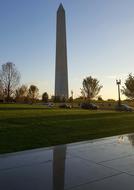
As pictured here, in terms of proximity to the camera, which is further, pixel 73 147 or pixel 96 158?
pixel 73 147

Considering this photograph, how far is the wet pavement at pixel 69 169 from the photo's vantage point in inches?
163

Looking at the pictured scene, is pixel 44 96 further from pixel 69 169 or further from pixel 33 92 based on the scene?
pixel 69 169

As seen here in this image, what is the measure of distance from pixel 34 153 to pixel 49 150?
1.71 ft

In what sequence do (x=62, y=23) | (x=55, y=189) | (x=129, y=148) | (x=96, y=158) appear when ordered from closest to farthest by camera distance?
(x=55, y=189) → (x=96, y=158) → (x=129, y=148) → (x=62, y=23)

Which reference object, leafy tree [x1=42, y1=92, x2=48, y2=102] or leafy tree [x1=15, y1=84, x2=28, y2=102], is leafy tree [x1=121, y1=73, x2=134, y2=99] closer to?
leafy tree [x1=15, y1=84, x2=28, y2=102]

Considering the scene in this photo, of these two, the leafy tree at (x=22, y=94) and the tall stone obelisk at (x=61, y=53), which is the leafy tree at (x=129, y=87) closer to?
the tall stone obelisk at (x=61, y=53)

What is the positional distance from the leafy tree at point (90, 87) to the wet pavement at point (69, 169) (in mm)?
67297

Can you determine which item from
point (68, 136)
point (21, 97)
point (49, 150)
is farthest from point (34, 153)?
point (21, 97)

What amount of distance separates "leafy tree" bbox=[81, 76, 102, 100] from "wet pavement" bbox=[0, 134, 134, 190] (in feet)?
221

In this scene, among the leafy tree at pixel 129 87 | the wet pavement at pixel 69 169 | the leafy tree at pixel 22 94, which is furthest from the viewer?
the leafy tree at pixel 22 94

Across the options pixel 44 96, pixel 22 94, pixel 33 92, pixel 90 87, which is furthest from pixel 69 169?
pixel 33 92

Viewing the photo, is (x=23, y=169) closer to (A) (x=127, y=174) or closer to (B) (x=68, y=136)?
(A) (x=127, y=174)

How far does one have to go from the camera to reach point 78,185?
4.14 meters

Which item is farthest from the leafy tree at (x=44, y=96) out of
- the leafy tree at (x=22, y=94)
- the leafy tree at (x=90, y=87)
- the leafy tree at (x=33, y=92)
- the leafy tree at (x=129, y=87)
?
the leafy tree at (x=129, y=87)
